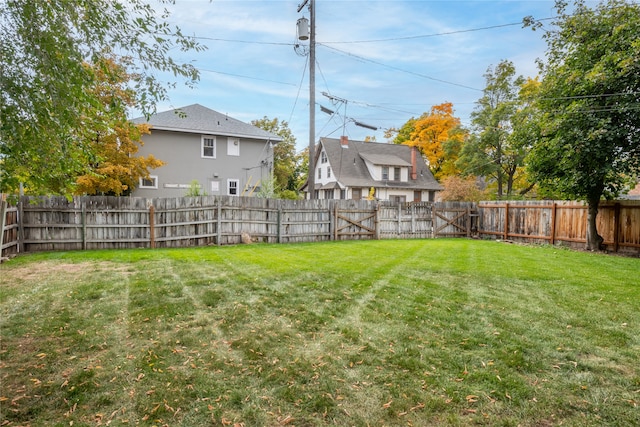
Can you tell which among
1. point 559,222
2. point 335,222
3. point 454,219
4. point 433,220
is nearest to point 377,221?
point 335,222

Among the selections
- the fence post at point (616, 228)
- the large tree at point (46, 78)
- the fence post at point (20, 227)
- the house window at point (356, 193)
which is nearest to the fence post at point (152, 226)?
the fence post at point (20, 227)

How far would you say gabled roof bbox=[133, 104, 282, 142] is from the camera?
59.0 ft

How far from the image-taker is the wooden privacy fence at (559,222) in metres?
10.8

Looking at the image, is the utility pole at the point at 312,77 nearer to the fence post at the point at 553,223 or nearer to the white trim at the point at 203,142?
the white trim at the point at 203,142

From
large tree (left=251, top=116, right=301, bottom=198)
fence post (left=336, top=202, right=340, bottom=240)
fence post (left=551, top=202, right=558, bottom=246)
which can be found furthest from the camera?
large tree (left=251, top=116, right=301, bottom=198)

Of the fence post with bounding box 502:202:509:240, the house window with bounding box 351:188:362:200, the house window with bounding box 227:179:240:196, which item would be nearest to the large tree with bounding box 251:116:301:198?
the house window with bounding box 351:188:362:200

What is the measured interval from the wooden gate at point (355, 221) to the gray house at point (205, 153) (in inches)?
209

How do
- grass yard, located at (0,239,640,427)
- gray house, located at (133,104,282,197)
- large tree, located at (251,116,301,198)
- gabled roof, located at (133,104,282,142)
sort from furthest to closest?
large tree, located at (251,116,301,198) → gray house, located at (133,104,282,197) → gabled roof, located at (133,104,282,142) → grass yard, located at (0,239,640,427)

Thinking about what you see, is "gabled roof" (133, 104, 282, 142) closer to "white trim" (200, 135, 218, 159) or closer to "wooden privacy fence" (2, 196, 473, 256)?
"white trim" (200, 135, 218, 159)

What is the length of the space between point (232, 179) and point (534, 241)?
14875 mm

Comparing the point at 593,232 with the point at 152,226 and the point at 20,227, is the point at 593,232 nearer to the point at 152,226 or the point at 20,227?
the point at 152,226

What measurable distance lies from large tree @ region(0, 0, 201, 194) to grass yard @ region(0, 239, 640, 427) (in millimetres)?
1800

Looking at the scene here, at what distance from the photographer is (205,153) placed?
19109 mm

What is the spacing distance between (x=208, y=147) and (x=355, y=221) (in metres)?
9.82
